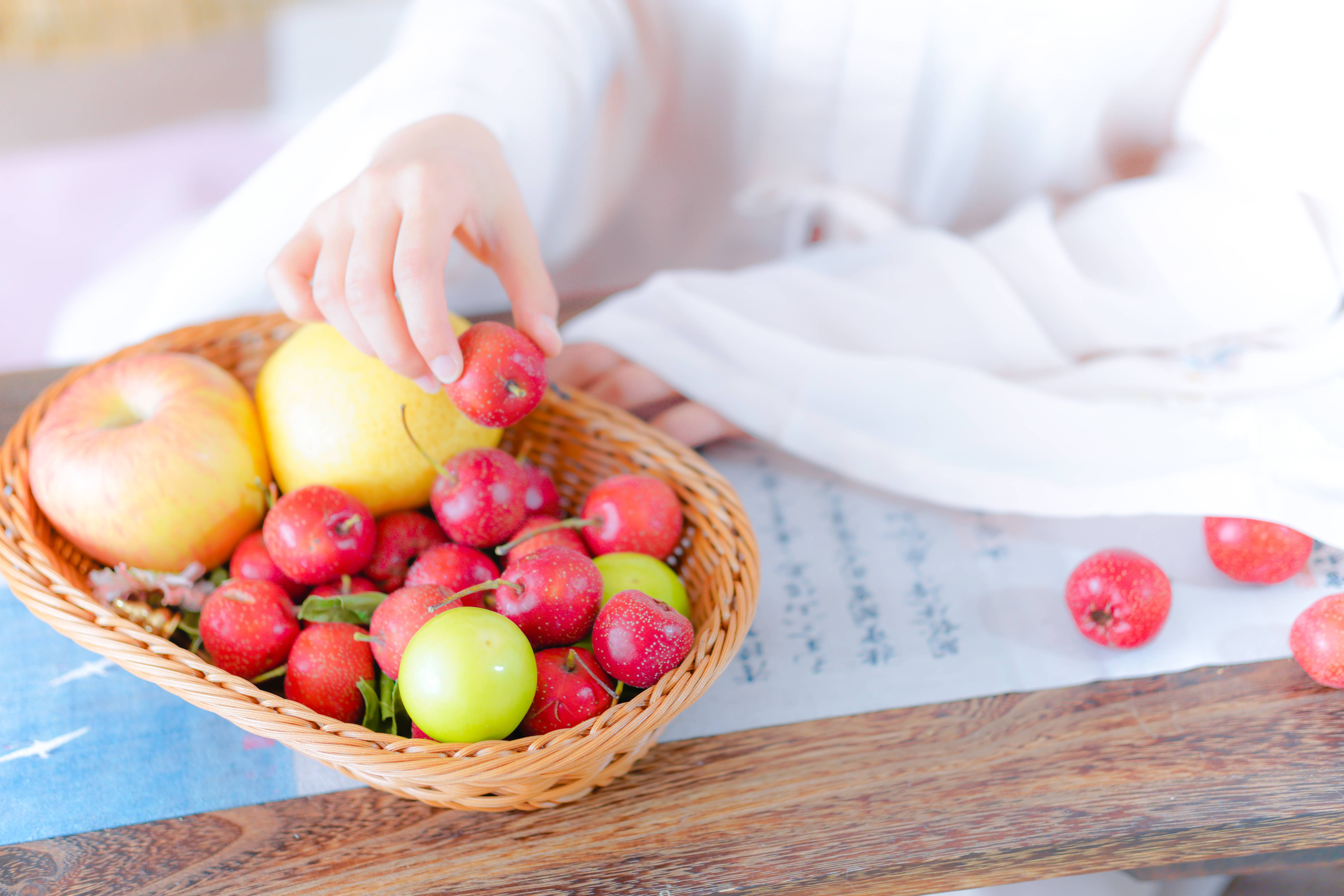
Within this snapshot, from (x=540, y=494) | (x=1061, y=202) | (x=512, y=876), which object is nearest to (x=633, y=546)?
(x=540, y=494)

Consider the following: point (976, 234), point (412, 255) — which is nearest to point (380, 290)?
point (412, 255)

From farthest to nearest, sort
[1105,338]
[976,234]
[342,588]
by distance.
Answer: [976,234] < [1105,338] < [342,588]

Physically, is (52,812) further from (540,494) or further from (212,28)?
(212,28)

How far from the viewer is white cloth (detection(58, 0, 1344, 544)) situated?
2.24 feet

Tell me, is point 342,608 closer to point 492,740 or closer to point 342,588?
point 342,588

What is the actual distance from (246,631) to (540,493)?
0.20 metres

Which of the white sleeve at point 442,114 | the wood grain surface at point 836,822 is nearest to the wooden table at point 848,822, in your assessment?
the wood grain surface at point 836,822

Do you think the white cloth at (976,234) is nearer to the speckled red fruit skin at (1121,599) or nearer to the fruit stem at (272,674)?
the speckled red fruit skin at (1121,599)

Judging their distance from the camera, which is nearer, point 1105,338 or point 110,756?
point 110,756

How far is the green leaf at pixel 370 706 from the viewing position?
502 millimetres

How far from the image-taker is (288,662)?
0.51 meters

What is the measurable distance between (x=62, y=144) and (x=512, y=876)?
6.63ft

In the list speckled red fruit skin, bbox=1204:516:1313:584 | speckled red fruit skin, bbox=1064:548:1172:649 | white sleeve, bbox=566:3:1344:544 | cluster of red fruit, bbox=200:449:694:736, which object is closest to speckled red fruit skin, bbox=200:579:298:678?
cluster of red fruit, bbox=200:449:694:736

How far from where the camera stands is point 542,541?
1.86 feet
